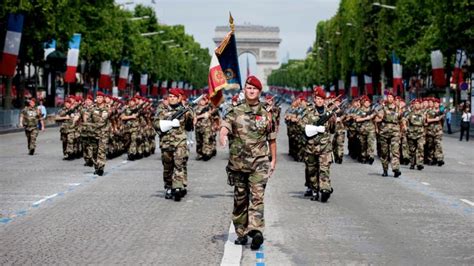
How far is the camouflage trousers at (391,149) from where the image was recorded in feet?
72.4

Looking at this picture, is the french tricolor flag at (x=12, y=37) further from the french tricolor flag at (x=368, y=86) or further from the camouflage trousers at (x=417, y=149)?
the french tricolor flag at (x=368, y=86)

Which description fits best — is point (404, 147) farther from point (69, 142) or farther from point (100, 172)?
point (69, 142)

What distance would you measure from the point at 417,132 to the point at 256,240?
15033 millimetres

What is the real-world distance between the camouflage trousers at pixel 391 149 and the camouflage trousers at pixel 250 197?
10884 mm

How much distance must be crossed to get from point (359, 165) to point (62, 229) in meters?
14.9

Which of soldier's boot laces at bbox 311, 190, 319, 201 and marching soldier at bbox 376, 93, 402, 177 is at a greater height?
marching soldier at bbox 376, 93, 402, 177

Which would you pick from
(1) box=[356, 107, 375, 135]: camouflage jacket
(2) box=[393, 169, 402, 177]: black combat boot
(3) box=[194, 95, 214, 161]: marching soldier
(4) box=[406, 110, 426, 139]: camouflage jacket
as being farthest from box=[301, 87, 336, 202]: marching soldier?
(3) box=[194, 95, 214, 161]: marching soldier

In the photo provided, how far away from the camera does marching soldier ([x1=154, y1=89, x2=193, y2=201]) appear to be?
16328 millimetres

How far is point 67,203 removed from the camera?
16.4m

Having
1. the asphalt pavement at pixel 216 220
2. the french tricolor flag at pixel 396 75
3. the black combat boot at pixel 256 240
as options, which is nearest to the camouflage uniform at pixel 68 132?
the asphalt pavement at pixel 216 220

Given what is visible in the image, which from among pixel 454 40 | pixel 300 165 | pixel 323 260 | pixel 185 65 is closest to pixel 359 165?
pixel 300 165

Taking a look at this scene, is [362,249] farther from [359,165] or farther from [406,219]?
[359,165]

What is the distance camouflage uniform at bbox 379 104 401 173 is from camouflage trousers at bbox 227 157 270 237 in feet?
35.8

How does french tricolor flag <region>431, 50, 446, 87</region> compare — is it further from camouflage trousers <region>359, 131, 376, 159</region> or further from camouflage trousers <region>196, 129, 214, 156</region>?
camouflage trousers <region>359, 131, 376, 159</region>
